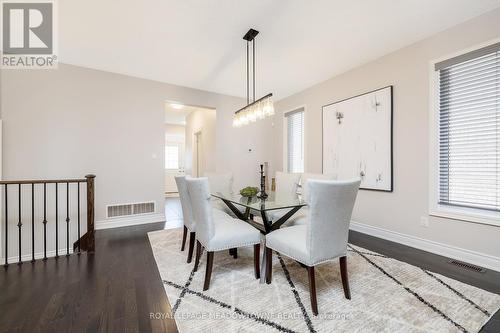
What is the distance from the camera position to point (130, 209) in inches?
154

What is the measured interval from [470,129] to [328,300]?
2.46 m

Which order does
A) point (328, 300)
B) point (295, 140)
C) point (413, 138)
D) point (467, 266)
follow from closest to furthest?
point (328, 300) → point (467, 266) → point (413, 138) → point (295, 140)

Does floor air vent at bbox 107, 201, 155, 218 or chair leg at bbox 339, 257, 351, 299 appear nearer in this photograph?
chair leg at bbox 339, 257, 351, 299

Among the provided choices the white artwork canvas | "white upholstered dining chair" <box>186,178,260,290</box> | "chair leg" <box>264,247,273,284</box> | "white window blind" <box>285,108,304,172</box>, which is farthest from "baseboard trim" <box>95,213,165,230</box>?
the white artwork canvas

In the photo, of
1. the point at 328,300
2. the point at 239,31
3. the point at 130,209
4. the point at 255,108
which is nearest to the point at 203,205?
the point at 328,300

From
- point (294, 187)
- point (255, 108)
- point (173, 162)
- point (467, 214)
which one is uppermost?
point (255, 108)

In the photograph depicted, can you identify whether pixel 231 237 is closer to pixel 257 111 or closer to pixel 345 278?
pixel 345 278

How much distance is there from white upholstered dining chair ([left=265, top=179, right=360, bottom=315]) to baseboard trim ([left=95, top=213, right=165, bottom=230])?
3.15 meters

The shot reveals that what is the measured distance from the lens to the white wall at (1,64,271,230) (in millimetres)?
3172

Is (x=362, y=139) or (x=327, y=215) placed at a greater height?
(x=362, y=139)

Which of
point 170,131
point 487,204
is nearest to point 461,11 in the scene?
point 487,204

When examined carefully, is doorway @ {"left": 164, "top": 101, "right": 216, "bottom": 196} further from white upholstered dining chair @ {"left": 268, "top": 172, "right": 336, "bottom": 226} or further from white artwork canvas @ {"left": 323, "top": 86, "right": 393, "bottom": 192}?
white artwork canvas @ {"left": 323, "top": 86, "right": 393, "bottom": 192}

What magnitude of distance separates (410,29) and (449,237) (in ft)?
8.10

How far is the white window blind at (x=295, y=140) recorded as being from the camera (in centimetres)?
473
